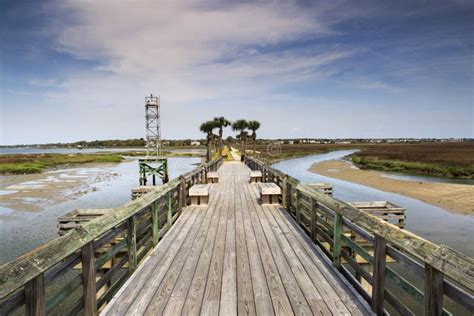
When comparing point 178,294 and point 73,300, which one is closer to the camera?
point 178,294

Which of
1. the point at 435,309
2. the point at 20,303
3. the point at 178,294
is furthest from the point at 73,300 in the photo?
the point at 435,309

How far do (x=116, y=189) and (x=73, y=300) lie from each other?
1645 cm

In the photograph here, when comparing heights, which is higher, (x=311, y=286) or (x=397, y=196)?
(x=311, y=286)

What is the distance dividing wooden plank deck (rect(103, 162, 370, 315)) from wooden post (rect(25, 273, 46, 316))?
1053mm

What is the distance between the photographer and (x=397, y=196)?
1870 cm

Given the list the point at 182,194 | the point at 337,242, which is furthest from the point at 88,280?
the point at 182,194

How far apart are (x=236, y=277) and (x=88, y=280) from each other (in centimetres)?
188

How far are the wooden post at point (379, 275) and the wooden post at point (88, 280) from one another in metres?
3.08

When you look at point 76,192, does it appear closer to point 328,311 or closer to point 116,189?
point 116,189

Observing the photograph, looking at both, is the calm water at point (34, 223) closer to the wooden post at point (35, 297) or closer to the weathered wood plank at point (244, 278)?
the weathered wood plank at point (244, 278)

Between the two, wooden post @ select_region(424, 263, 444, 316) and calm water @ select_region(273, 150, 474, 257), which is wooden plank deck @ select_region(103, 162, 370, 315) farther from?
calm water @ select_region(273, 150, 474, 257)

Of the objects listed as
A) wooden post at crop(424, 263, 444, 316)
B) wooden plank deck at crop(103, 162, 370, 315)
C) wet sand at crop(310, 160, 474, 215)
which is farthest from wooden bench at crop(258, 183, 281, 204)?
wet sand at crop(310, 160, 474, 215)

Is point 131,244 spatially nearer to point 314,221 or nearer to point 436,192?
point 314,221

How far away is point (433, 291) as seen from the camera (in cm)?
217
